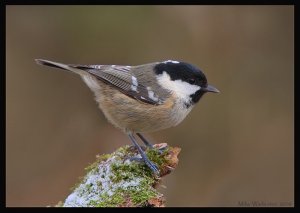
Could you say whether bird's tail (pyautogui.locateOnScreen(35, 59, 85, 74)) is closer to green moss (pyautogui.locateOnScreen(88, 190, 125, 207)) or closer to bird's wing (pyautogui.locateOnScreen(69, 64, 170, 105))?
bird's wing (pyautogui.locateOnScreen(69, 64, 170, 105))

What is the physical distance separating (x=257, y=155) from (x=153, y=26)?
2.68m

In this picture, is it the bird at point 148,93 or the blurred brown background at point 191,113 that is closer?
the bird at point 148,93

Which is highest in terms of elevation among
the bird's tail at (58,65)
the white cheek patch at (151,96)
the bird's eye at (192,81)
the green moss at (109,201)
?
the bird's tail at (58,65)

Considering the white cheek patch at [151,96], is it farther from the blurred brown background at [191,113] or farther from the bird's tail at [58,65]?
the blurred brown background at [191,113]

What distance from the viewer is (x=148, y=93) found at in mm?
4293

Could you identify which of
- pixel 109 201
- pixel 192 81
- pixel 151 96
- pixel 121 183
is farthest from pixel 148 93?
pixel 109 201

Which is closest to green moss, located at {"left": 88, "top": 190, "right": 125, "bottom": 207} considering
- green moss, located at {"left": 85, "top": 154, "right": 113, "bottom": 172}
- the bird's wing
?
green moss, located at {"left": 85, "top": 154, "right": 113, "bottom": 172}

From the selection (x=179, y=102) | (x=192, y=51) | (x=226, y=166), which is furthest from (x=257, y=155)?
(x=179, y=102)

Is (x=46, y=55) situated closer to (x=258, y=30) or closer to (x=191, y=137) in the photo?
(x=191, y=137)

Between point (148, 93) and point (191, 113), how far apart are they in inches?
111

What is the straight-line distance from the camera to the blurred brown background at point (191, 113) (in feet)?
22.6

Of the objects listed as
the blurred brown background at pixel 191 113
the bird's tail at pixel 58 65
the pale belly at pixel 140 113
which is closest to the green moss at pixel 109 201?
the pale belly at pixel 140 113

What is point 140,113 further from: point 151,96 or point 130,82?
point 130,82

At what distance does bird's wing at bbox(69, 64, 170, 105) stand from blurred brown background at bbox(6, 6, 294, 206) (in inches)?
102
